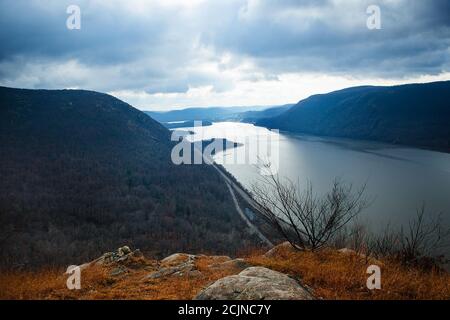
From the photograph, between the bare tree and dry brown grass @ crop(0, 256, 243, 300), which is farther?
the bare tree

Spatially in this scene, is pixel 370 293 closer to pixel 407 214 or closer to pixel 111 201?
pixel 407 214

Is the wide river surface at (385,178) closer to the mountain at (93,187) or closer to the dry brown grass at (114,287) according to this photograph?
the mountain at (93,187)

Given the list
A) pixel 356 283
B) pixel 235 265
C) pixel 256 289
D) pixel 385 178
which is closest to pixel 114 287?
pixel 235 265

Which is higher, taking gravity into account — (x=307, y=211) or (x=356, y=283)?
(x=307, y=211)

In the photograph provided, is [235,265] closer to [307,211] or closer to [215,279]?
[215,279]

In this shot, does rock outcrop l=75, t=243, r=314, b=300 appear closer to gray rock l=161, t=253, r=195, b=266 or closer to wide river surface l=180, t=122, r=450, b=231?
gray rock l=161, t=253, r=195, b=266

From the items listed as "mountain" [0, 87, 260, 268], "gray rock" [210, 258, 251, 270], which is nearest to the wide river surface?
"mountain" [0, 87, 260, 268]

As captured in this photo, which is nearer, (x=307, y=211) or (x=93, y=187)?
(x=307, y=211)
